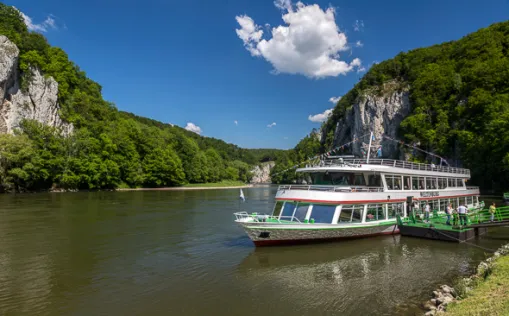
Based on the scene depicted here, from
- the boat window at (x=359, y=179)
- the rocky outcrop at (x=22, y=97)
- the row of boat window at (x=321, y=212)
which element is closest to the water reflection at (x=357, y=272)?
the row of boat window at (x=321, y=212)

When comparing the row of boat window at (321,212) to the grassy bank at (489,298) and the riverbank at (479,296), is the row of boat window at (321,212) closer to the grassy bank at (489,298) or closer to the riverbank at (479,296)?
the riverbank at (479,296)

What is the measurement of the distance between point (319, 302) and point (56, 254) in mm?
16426

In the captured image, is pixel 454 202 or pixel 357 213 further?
pixel 454 202

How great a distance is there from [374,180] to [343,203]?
5096 millimetres

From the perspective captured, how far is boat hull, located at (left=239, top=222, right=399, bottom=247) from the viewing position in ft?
62.2

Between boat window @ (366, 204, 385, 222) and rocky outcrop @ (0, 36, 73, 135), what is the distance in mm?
79101

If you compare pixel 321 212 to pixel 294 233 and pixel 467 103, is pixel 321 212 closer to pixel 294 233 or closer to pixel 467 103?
pixel 294 233

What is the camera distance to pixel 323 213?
Result: 67.5ft

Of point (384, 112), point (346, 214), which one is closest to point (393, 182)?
point (346, 214)

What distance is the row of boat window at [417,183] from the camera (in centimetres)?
2519

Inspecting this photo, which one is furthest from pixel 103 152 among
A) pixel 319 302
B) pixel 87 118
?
pixel 319 302

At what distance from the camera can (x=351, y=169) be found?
2297 cm

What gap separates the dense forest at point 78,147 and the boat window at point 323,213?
6576 centimetres

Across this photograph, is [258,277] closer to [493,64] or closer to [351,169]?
[351,169]
